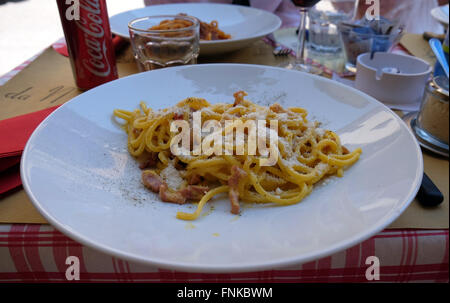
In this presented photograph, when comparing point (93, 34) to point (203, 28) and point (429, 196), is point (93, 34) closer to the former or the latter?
point (203, 28)

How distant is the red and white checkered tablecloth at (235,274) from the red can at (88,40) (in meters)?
0.82

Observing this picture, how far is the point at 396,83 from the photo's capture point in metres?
1.37

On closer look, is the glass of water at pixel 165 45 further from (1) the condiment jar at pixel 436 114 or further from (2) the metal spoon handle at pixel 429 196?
(2) the metal spoon handle at pixel 429 196

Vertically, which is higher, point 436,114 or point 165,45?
point 165,45

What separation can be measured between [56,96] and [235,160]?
36.3 inches

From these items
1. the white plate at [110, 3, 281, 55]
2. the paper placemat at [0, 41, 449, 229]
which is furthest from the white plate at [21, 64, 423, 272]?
the white plate at [110, 3, 281, 55]

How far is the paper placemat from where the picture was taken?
2.71ft

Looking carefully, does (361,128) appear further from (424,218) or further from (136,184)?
(136,184)

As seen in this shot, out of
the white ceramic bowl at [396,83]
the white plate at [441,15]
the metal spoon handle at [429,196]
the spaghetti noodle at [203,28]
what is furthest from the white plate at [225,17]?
the metal spoon handle at [429,196]

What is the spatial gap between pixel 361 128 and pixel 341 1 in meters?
1.50

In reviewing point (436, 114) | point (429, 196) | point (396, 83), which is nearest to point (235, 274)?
point (429, 196)

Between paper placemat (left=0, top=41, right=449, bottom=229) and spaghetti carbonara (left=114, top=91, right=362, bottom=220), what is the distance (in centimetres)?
22

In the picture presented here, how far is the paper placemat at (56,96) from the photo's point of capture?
2.71 ft
